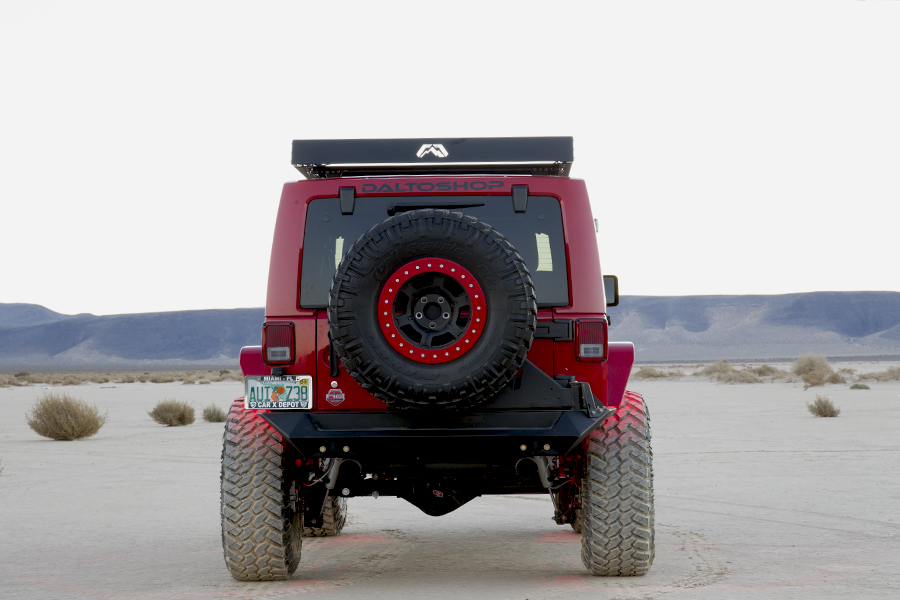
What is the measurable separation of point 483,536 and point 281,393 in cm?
346

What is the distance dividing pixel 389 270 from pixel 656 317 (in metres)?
160

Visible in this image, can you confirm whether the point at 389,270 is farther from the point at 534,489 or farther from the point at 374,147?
the point at 534,489

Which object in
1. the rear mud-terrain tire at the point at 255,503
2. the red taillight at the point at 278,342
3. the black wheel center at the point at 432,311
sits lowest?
the rear mud-terrain tire at the point at 255,503

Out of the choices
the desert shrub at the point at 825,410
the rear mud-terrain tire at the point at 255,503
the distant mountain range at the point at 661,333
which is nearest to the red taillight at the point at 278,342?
the rear mud-terrain tire at the point at 255,503

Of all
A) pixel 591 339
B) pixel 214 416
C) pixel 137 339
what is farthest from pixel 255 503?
pixel 137 339

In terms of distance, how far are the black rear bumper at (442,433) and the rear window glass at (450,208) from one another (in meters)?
0.87


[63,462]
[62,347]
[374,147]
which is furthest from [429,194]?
[62,347]

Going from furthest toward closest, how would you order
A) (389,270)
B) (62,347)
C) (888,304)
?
(62,347), (888,304), (389,270)

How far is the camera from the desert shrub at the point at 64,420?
20.7 metres

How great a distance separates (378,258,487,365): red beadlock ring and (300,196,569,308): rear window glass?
82 cm

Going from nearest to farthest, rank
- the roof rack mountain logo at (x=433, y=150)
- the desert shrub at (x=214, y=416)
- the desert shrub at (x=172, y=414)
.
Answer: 1. the roof rack mountain logo at (x=433, y=150)
2. the desert shrub at (x=172, y=414)
3. the desert shrub at (x=214, y=416)

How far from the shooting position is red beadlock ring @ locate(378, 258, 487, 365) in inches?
218

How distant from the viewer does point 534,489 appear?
672 centimetres

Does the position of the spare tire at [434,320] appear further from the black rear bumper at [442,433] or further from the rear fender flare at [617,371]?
the rear fender flare at [617,371]
